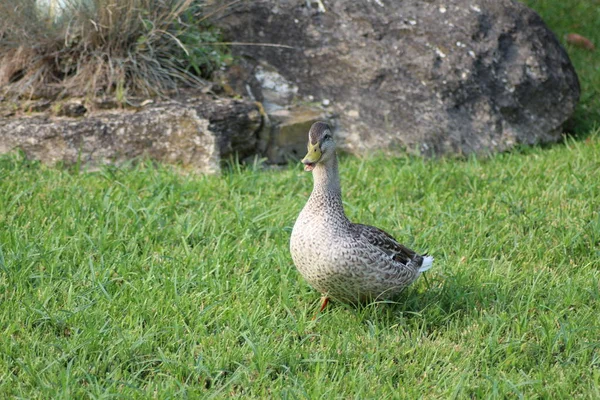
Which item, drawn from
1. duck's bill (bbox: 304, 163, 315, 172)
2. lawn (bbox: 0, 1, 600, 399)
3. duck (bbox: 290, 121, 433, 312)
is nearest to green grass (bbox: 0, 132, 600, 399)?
lawn (bbox: 0, 1, 600, 399)

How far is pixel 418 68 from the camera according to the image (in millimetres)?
6914

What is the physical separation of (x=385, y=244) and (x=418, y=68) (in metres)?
3.09

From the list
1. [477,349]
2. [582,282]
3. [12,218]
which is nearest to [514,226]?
[582,282]

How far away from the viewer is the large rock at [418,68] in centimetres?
677

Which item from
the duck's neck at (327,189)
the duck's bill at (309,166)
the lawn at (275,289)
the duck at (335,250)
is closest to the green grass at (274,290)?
the lawn at (275,289)

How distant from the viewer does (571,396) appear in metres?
3.60

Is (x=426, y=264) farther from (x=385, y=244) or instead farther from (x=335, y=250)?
(x=335, y=250)

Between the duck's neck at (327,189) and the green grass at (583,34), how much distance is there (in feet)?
13.3

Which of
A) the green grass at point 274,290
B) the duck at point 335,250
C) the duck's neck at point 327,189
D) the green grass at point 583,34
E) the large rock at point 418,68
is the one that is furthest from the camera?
the green grass at point 583,34

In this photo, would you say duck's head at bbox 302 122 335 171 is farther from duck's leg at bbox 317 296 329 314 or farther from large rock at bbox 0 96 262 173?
large rock at bbox 0 96 262 173

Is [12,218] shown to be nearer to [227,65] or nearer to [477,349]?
[227,65]

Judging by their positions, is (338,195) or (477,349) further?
(338,195)

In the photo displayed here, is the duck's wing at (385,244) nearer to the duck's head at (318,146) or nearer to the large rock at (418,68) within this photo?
the duck's head at (318,146)

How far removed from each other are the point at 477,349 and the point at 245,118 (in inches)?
117
